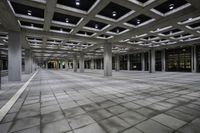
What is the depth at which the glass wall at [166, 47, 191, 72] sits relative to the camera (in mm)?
26341

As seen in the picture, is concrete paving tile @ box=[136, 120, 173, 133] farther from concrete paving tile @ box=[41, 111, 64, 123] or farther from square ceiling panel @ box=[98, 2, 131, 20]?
square ceiling panel @ box=[98, 2, 131, 20]

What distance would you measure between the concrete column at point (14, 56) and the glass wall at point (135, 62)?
1289 inches

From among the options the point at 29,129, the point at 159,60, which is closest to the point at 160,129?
the point at 29,129

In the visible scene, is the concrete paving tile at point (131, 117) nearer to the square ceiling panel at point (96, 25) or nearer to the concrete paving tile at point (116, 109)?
the concrete paving tile at point (116, 109)

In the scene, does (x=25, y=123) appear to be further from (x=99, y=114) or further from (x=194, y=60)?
(x=194, y=60)

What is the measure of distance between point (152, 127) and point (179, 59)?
30.5 m

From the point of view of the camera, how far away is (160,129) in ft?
9.96

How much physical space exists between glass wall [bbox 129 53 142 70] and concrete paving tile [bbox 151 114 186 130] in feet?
115

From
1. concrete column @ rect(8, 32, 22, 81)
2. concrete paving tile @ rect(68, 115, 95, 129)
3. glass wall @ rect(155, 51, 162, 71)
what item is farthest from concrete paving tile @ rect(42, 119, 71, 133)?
glass wall @ rect(155, 51, 162, 71)

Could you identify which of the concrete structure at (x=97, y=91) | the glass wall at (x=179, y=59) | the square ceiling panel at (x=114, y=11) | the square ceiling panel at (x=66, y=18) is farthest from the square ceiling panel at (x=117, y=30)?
the glass wall at (x=179, y=59)

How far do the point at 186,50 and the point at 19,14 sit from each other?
31.3 meters

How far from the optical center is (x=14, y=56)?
39.8 feet

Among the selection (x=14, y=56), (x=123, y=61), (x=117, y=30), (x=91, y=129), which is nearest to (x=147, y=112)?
(x=91, y=129)

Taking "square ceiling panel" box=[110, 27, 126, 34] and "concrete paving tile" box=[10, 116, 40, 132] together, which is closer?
"concrete paving tile" box=[10, 116, 40, 132]
